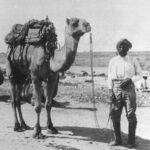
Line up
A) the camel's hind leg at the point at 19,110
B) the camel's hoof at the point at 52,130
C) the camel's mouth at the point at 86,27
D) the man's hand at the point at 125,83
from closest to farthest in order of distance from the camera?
1. the camel's mouth at the point at 86,27
2. the man's hand at the point at 125,83
3. the camel's hoof at the point at 52,130
4. the camel's hind leg at the point at 19,110

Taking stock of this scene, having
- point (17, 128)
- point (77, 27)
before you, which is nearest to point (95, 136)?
point (17, 128)

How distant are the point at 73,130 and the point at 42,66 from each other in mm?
1944

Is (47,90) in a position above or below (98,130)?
above

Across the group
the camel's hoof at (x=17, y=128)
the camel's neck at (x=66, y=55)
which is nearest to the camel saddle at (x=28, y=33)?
the camel's neck at (x=66, y=55)

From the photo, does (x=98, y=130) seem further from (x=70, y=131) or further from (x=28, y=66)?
(x=28, y=66)

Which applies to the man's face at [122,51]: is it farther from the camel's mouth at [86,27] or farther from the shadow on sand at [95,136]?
the shadow on sand at [95,136]

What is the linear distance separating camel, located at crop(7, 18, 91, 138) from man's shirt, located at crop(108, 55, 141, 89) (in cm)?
84

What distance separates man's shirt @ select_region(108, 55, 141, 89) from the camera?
328 inches

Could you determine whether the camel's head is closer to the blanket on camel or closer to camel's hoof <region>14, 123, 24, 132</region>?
the blanket on camel

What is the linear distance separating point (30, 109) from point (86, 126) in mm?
3277

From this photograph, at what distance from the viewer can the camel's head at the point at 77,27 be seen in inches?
316

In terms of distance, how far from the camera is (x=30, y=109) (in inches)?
538

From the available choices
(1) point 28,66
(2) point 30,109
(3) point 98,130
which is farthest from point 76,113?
(1) point 28,66

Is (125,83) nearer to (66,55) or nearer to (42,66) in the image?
(66,55)
